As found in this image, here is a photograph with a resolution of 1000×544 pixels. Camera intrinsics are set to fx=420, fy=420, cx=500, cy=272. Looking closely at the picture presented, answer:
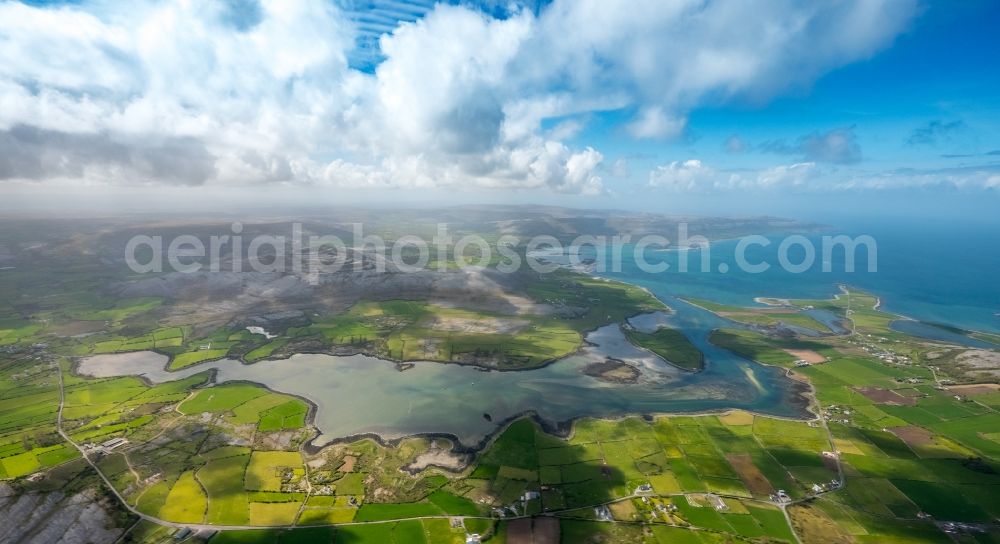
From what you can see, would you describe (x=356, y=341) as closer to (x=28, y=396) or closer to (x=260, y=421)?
(x=260, y=421)

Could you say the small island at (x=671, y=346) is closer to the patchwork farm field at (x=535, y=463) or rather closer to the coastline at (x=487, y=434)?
the patchwork farm field at (x=535, y=463)

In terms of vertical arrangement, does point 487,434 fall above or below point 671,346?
below

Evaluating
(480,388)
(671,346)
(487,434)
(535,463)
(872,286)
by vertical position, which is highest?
(872,286)

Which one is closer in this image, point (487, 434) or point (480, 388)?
point (487, 434)

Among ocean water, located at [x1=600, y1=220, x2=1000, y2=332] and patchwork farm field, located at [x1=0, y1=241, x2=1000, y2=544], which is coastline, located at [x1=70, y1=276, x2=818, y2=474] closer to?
patchwork farm field, located at [x1=0, y1=241, x2=1000, y2=544]

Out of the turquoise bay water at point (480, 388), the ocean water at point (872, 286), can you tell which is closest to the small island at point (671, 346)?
the turquoise bay water at point (480, 388)

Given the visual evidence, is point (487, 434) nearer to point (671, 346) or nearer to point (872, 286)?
point (671, 346)

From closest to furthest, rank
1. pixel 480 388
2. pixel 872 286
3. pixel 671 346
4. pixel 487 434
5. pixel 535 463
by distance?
1. pixel 535 463
2. pixel 487 434
3. pixel 480 388
4. pixel 671 346
5. pixel 872 286

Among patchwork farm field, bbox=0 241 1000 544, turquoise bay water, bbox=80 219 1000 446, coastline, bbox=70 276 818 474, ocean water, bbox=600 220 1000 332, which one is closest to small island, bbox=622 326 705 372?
patchwork farm field, bbox=0 241 1000 544

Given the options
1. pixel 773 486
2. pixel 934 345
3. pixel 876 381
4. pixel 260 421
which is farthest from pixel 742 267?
pixel 260 421


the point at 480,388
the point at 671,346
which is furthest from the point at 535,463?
the point at 671,346
